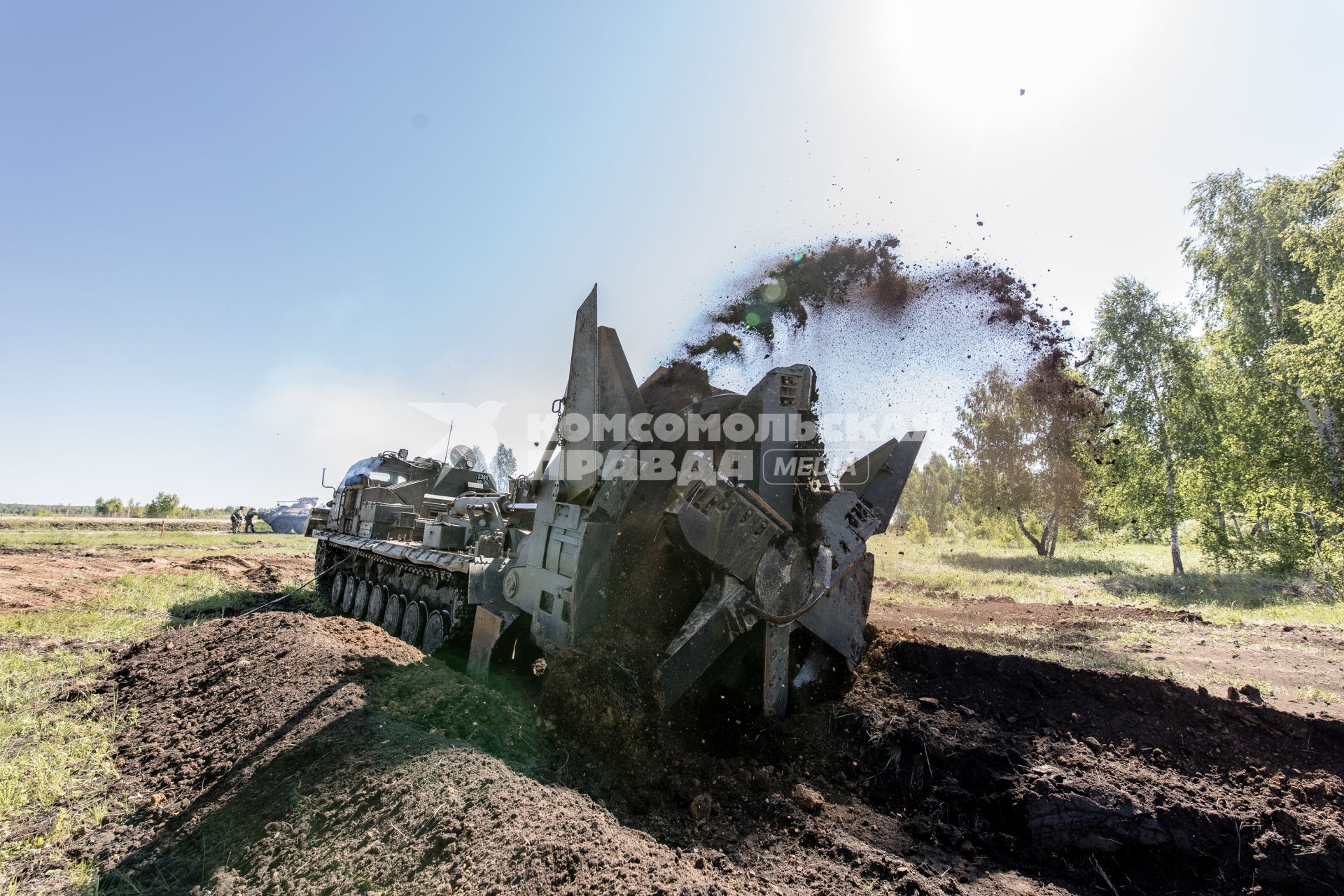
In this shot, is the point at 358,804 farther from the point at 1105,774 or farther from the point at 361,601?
the point at 361,601

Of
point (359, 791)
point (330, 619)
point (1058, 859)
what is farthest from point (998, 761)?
point (330, 619)

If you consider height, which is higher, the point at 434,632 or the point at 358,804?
the point at 358,804

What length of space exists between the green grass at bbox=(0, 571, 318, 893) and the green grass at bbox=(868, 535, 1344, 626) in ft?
44.5

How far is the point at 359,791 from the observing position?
10.8ft

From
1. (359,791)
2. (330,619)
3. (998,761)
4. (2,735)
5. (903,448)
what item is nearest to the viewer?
(359,791)

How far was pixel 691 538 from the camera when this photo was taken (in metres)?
3.95

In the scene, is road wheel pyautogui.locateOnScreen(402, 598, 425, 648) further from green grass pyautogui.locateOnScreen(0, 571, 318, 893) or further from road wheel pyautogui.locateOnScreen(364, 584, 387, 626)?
green grass pyautogui.locateOnScreen(0, 571, 318, 893)

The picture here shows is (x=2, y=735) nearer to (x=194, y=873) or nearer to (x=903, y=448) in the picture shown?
(x=194, y=873)

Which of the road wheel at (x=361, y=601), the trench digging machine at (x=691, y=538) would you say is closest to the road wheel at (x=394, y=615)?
the road wheel at (x=361, y=601)

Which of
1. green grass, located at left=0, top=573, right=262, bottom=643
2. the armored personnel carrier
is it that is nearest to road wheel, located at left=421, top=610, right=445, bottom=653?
green grass, located at left=0, top=573, right=262, bottom=643

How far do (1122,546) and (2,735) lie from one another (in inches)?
1544

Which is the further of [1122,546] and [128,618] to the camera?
[1122,546]

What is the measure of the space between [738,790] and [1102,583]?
16.4 metres

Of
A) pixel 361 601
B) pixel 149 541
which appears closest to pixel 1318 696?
pixel 361 601
